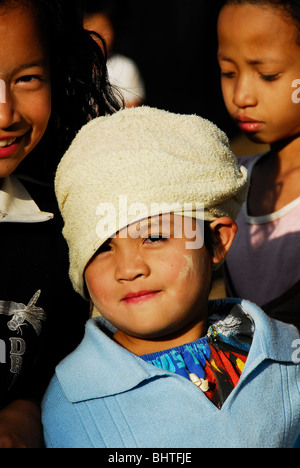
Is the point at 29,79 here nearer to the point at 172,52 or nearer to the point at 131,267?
the point at 131,267

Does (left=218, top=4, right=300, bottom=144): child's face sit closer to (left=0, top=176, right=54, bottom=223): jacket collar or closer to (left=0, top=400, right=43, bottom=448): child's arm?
(left=0, top=176, right=54, bottom=223): jacket collar

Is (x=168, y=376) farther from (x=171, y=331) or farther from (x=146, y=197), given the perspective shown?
(x=146, y=197)

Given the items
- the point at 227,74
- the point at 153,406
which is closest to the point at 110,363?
the point at 153,406

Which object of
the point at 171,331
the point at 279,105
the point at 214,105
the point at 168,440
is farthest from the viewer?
the point at 214,105

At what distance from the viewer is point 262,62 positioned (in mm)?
2701

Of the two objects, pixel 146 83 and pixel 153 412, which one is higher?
pixel 146 83

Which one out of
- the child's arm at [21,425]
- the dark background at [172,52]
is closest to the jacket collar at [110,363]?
the child's arm at [21,425]

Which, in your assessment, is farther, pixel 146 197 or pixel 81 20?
pixel 81 20

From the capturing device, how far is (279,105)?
2740 millimetres


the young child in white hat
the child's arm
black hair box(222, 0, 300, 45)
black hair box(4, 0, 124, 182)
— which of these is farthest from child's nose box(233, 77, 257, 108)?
the child's arm

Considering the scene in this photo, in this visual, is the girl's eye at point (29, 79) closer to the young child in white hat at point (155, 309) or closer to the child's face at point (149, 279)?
the young child in white hat at point (155, 309)
